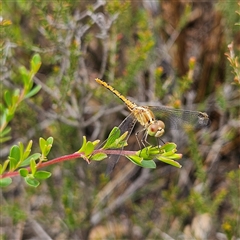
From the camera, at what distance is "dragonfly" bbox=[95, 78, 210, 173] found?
167 cm

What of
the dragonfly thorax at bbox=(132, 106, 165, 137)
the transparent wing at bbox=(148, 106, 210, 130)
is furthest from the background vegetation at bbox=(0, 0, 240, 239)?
the dragonfly thorax at bbox=(132, 106, 165, 137)

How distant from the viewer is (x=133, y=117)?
187cm

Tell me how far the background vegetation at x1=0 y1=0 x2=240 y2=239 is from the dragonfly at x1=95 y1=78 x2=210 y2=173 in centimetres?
24

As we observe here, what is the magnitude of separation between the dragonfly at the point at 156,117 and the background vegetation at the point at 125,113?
0.80 feet

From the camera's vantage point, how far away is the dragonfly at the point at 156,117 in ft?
5.47

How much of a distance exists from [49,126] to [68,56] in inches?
23.6

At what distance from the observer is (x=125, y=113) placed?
277cm

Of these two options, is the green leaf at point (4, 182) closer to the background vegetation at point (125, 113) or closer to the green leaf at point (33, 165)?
the green leaf at point (33, 165)

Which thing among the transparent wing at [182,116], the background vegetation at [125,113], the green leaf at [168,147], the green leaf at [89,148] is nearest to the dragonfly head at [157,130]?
the green leaf at [168,147]

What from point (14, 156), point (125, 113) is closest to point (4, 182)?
point (14, 156)

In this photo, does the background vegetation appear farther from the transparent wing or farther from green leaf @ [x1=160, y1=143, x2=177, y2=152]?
green leaf @ [x1=160, y1=143, x2=177, y2=152]

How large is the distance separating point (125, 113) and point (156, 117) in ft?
2.23

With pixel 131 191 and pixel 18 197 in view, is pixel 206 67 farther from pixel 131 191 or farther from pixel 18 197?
pixel 18 197

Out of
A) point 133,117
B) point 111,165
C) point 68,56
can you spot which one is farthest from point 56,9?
point 111,165
